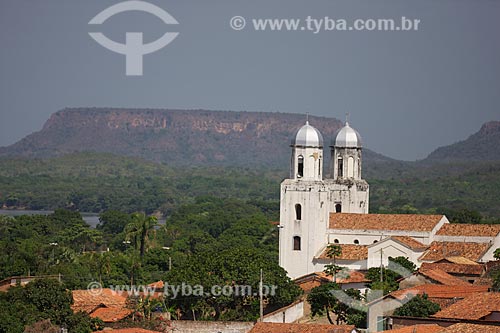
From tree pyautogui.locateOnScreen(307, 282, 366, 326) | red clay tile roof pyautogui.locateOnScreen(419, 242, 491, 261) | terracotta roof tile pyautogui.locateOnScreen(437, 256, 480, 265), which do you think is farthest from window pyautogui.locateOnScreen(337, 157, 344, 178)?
tree pyautogui.locateOnScreen(307, 282, 366, 326)

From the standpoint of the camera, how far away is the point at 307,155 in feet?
196

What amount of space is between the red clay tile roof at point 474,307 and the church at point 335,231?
1349cm

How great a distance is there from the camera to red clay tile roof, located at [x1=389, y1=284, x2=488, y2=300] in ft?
151

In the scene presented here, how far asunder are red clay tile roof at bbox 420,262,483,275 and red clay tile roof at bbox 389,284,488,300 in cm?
376

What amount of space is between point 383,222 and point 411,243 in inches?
109

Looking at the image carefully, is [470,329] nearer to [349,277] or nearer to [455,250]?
[349,277]

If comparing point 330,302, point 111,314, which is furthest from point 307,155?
point 111,314

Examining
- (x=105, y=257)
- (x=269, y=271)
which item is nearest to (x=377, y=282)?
(x=269, y=271)

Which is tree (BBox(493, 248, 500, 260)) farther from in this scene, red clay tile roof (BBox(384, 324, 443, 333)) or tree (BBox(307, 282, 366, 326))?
red clay tile roof (BBox(384, 324, 443, 333))

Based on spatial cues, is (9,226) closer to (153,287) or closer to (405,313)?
(153,287)

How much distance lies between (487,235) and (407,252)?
3.51 meters

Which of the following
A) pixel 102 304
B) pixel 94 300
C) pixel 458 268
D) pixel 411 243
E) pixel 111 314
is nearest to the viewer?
pixel 111 314

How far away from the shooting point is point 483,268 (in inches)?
2057

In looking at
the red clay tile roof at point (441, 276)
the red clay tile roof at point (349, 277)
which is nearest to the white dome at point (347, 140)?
the red clay tile roof at point (349, 277)
